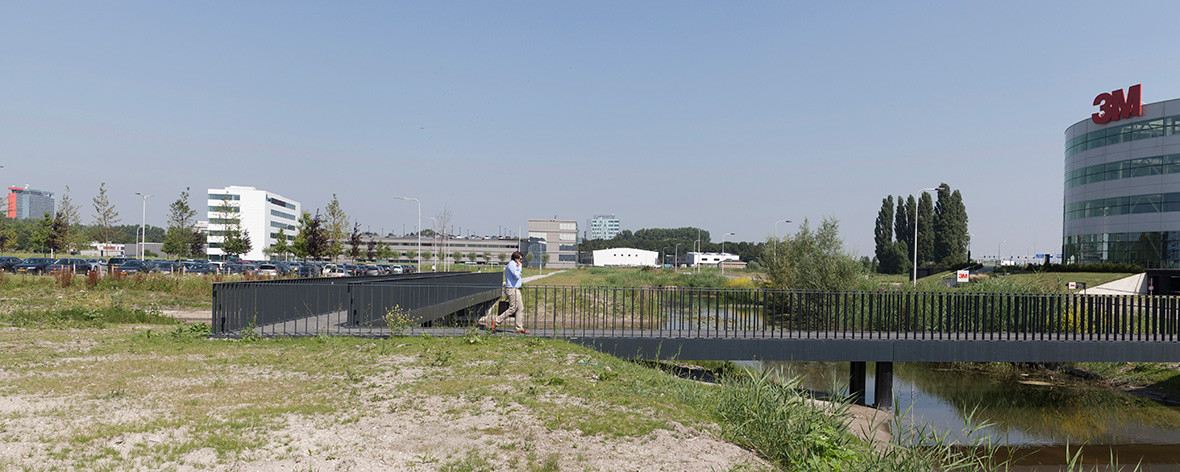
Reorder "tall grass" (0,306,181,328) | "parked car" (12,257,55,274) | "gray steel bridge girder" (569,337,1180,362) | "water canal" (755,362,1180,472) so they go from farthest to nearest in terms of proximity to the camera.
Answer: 1. "parked car" (12,257,55,274)
2. "tall grass" (0,306,181,328)
3. "gray steel bridge girder" (569,337,1180,362)
4. "water canal" (755,362,1180,472)

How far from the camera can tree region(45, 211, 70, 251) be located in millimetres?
49500

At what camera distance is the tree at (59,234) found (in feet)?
162

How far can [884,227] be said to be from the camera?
87.3 metres

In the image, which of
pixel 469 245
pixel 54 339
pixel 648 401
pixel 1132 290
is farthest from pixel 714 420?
pixel 469 245

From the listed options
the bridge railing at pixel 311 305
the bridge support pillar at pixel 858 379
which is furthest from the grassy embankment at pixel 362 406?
the bridge support pillar at pixel 858 379

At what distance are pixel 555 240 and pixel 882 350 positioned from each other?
132m

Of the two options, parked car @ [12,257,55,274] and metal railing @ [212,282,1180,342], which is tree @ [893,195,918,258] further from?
parked car @ [12,257,55,274]

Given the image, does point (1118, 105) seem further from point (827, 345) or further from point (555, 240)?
point (555, 240)

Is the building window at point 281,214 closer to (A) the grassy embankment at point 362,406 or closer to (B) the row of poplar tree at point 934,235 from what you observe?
(B) the row of poplar tree at point 934,235

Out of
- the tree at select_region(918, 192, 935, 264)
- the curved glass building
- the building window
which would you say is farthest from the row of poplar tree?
the building window

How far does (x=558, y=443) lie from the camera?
6.28 metres

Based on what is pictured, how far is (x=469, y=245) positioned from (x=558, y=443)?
528ft

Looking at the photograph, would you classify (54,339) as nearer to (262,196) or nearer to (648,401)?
(648,401)

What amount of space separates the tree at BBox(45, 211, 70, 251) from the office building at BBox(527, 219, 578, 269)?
95677mm
